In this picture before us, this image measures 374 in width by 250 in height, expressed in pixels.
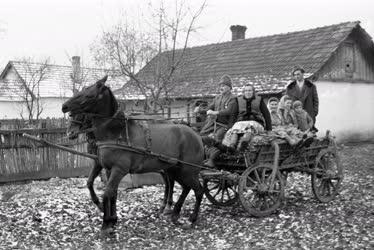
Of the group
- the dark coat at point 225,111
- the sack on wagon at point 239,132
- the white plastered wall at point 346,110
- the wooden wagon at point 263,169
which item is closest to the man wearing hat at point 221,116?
the dark coat at point 225,111

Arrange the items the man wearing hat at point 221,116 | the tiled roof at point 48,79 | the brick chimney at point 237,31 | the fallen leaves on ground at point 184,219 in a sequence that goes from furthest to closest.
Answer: the tiled roof at point 48,79, the brick chimney at point 237,31, the man wearing hat at point 221,116, the fallen leaves on ground at point 184,219

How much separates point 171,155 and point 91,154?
4.16 ft

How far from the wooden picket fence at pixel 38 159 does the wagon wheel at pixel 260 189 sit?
151 inches

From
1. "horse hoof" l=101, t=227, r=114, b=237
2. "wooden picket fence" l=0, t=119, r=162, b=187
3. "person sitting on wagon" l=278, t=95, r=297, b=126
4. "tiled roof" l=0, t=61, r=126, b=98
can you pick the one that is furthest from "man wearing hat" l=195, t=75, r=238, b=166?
"tiled roof" l=0, t=61, r=126, b=98

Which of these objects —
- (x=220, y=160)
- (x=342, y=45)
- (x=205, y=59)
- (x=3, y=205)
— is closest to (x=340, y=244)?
(x=220, y=160)

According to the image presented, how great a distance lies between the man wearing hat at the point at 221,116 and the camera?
8552 mm

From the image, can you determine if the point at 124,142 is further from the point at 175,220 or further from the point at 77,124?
the point at 175,220

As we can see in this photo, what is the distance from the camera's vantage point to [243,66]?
2295 cm

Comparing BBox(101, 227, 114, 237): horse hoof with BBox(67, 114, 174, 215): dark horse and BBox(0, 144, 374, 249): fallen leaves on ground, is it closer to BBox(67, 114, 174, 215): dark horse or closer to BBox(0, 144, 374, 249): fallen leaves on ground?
BBox(0, 144, 374, 249): fallen leaves on ground

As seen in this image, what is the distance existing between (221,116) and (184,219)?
2.00 meters

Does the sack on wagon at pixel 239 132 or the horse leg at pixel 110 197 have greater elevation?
the sack on wagon at pixel 239 132

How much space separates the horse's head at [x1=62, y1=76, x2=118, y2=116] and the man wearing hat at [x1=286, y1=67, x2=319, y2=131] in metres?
4.61

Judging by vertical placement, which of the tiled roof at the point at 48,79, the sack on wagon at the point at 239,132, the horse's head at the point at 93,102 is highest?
the tiled roof at the point at 48,79

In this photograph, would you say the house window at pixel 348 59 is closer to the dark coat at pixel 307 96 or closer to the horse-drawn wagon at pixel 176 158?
the dark coat at pixel 307 96
